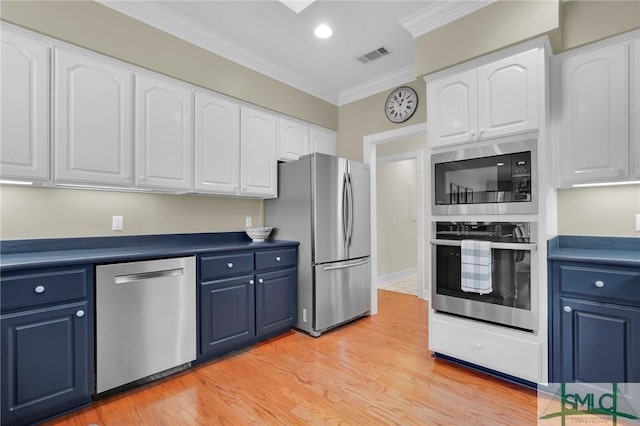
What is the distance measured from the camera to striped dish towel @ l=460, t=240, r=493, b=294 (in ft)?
7.15

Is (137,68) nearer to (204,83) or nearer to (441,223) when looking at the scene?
(204,83)

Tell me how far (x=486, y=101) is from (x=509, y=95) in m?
0.15

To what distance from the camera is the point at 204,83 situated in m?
2.83

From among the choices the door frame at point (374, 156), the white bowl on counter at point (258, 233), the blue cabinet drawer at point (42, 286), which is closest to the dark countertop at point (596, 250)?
the door frame at point (374, 156)

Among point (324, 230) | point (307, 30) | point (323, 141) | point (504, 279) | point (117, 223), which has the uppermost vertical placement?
point (307, 30)

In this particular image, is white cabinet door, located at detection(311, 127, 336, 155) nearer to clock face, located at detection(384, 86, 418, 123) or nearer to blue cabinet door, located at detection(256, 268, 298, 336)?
clock face, located at detection(384, 86, 418, 123)

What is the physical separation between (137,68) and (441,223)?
2760mm

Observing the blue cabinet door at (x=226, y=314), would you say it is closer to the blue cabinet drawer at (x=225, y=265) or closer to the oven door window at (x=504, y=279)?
the blue cabinet drawer at (x=225, y=265)

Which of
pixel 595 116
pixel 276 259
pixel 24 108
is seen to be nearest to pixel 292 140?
pixel 276 259

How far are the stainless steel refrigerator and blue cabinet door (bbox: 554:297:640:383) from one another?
1.90m

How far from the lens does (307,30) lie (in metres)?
2.77

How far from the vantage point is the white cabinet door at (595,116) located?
2043 millimetres

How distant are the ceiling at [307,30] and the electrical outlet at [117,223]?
5.33 ft

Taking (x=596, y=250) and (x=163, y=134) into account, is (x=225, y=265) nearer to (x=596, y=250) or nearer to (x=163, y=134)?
(x=163, y=134)
